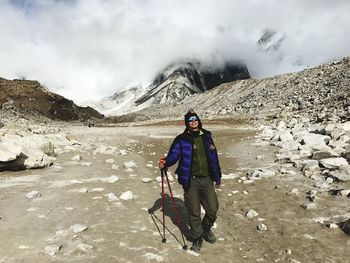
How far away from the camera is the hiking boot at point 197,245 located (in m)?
7.41

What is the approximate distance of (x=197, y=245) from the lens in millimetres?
7449

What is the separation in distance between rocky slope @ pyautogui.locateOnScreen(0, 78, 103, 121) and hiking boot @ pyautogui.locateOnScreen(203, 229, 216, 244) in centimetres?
7434

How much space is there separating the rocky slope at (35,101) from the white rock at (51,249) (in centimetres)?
7372

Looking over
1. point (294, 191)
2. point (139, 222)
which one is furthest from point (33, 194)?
point (294, 191)

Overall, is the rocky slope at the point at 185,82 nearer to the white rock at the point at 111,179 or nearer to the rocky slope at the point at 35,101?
the rocky slope at the point at 35,101

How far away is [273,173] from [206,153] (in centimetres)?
630

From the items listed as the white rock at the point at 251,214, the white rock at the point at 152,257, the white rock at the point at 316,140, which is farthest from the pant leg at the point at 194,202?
the white rock at the point at 316,140

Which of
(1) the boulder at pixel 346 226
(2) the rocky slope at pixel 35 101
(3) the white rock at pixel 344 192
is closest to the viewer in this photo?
(1) the boulder at pixel 346 226

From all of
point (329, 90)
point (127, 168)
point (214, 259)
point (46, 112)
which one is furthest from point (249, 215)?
point (46, 112)

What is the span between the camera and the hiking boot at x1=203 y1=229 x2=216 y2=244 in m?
7.83

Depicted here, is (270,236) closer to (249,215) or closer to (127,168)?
(249,215)

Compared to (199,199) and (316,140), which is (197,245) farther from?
(316,140)

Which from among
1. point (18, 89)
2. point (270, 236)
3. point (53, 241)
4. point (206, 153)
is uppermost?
point (18, 89)

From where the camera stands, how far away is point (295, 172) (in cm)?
1321
